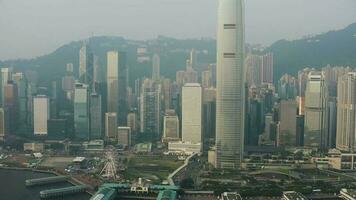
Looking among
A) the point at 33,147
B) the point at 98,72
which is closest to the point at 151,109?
the point at 98,72

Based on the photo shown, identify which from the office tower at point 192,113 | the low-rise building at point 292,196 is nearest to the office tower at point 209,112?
the office tower at point 192,113

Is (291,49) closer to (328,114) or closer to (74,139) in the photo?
(328,114)

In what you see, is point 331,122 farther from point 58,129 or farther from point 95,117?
point 58,129

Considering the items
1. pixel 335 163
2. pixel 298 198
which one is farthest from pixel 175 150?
pixel 298 198

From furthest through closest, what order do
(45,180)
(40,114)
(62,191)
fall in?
(40,114) < (45,180) < (62,191)

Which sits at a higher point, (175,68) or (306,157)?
(175,68)

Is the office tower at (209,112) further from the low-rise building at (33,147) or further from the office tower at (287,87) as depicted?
the low-rise building at (33,147)
